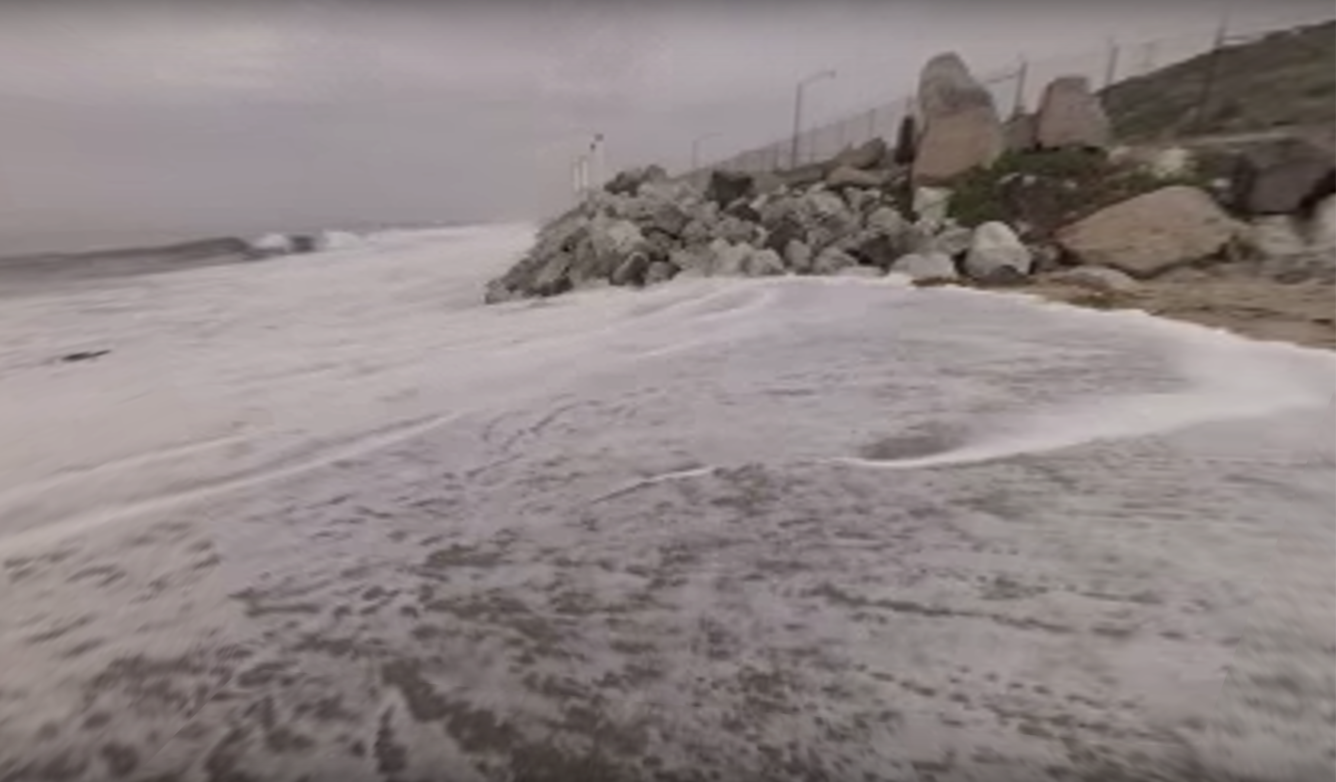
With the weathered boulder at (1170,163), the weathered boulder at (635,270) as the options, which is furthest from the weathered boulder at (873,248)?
the weathered boulder at (1170,163)

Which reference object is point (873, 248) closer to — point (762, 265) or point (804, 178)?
point (762, 265)

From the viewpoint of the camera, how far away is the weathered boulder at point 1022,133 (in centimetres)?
1088

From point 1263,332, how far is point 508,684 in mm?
4890

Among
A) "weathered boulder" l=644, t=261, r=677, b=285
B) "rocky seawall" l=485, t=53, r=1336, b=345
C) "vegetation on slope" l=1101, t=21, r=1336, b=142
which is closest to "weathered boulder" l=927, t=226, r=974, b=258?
"rocky seawall" l=485, t=53, r=1336, b=345

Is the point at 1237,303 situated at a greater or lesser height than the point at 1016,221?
lesser

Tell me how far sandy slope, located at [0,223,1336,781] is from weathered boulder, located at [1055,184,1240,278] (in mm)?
3175

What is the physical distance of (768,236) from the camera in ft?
30.6

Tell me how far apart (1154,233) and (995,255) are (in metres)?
1.41

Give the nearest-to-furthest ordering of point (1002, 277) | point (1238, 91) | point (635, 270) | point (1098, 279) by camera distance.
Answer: point (1098, 279)
point (1002, 277)
point (635, 270)
point (1238, 91)

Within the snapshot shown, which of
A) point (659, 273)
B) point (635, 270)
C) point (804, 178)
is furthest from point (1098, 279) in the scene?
point (804, 178)

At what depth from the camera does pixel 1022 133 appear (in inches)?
443

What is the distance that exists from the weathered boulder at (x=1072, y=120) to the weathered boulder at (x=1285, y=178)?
8.64 feet

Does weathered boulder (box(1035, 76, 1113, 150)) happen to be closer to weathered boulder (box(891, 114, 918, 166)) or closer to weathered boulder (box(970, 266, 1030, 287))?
weathered boulder (box(891, 114, 918, 166))

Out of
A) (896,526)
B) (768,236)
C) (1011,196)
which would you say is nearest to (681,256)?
(768,236)
